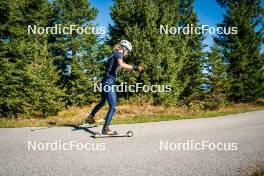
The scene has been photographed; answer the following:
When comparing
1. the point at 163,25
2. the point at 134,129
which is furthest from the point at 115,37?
the point at 134,129

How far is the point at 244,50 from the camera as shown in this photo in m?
30.1

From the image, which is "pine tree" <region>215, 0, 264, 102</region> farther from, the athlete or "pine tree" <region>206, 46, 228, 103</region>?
the athlete

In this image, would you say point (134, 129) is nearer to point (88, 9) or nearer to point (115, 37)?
point (115, 37)

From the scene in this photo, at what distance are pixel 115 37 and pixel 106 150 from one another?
24018mm

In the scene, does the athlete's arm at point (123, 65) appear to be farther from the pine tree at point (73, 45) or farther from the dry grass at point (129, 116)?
the pine tree at point (73, 45)

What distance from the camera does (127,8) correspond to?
26.3 m

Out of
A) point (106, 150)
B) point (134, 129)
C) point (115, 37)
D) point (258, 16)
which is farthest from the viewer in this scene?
point (258, 16)

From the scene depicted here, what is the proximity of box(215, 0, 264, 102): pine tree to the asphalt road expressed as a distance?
22.9 metres

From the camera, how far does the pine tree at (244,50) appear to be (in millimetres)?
30016

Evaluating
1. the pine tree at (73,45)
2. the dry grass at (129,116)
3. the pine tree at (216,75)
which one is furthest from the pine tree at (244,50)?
the pine tree at (73,45)

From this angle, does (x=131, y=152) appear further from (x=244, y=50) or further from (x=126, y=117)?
(x=244, y=50)

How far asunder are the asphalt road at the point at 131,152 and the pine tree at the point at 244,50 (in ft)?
75.0

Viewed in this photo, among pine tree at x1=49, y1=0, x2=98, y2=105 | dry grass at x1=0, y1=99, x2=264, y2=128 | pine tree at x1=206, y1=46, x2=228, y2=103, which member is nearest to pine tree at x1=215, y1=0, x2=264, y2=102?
pine tree at x1=206, y1=46, x2=228, y2=103

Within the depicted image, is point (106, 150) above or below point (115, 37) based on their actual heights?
below
